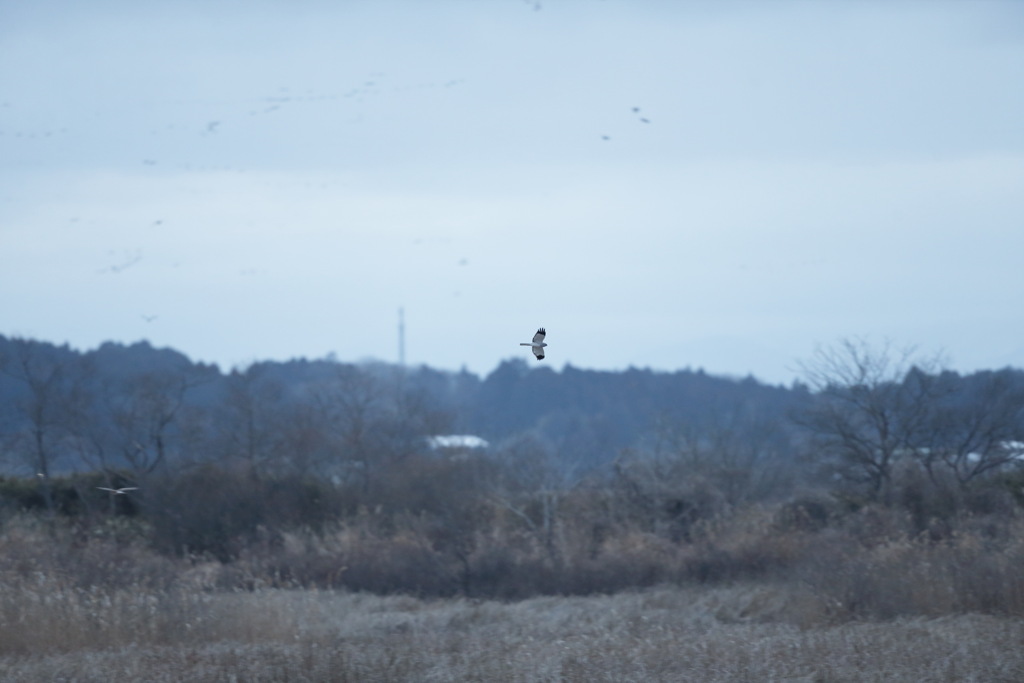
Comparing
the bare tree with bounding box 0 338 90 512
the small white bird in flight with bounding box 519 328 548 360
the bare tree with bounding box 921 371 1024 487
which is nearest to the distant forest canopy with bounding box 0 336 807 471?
the bare tree with bounding box 0 338 90 512

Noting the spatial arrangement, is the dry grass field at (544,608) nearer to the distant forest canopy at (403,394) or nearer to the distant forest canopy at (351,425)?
the distant forest canopy at (351,425)

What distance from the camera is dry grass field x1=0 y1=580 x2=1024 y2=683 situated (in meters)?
8.61

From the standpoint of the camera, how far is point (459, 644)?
36.0 ft

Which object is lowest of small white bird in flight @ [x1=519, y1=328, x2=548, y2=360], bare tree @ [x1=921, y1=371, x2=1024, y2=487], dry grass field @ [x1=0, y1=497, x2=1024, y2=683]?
dry grass field @ [x1=0, y1=497, x2=1024, y2=683]

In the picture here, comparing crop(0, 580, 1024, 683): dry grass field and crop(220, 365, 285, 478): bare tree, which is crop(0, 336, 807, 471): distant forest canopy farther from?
crop(0, 580, 1024, 683): dry grass field

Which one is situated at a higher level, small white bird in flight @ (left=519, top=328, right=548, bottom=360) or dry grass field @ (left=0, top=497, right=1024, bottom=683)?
small white bird in flight @ (left=519, top=328, right=548, bottom=360)

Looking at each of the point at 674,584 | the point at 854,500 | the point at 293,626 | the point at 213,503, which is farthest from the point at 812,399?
the point at 293,626

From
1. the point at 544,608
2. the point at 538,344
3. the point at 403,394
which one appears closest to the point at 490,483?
the point at 544,608

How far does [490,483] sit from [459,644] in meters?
14.3

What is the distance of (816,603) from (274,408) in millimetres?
22409

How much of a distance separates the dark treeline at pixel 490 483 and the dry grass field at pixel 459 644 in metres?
4.02

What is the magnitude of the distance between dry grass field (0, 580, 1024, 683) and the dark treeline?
13.2ft

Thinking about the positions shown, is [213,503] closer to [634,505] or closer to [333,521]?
[333,521]

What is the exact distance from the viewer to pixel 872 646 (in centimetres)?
959
